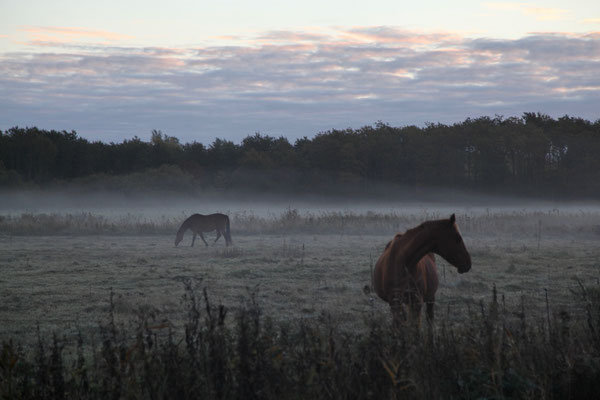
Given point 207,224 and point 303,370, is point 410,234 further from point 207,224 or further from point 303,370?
point 207,224

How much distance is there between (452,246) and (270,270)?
7227mm

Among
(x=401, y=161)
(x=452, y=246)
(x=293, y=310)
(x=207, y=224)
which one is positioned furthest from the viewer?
(x=401, y=161)

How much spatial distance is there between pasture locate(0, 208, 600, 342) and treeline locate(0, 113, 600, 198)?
3019 centimetres

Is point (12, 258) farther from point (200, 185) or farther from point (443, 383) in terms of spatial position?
point (200, 185)

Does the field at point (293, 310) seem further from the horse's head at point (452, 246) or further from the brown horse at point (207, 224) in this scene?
the brown horse at point (207, 224)

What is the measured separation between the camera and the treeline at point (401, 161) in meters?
53.9

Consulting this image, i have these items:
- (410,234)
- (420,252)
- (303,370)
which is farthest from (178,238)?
(303,370)

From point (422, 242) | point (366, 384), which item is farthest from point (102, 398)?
point (422, 242)

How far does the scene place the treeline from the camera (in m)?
53.9

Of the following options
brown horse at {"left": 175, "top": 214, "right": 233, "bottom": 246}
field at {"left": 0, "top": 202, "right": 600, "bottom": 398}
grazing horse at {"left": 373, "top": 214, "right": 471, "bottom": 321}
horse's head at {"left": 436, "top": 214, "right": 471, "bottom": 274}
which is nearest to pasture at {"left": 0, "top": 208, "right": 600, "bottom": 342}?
field at {"left": 0, "top": 202, "right": 600, "bottom": 398}

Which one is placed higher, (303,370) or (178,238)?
(178,238)

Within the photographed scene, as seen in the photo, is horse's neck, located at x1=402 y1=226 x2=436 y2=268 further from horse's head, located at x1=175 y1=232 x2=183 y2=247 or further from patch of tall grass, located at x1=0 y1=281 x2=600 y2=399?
horse's head, located at x1=175 y1=232 x2=183 y2=247

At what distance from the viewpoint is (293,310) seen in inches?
372

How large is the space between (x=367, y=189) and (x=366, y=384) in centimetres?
5294
